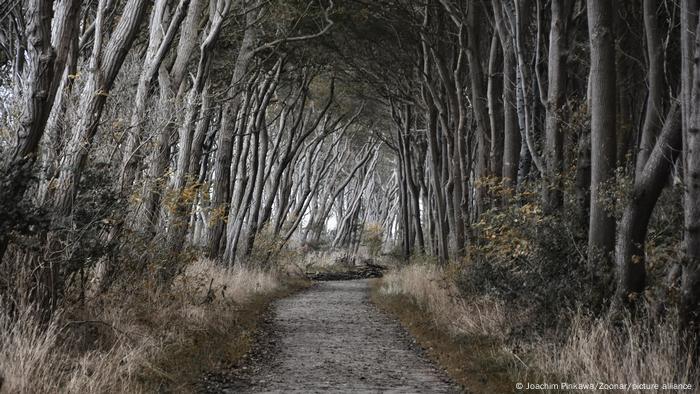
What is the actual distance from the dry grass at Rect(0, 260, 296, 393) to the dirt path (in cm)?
50

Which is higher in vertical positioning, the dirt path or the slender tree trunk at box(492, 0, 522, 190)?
the slender tree trunk at box(492, 0, 522, 190)

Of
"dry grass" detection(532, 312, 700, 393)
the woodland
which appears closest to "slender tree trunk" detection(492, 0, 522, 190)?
the woodland

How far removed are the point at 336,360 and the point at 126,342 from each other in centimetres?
268

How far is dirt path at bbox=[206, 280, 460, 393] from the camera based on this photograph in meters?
7.25

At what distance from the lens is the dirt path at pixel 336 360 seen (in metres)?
7.25

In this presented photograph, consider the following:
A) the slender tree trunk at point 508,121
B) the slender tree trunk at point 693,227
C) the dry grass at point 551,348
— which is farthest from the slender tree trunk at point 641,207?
the slender tree trunk at point 508,121

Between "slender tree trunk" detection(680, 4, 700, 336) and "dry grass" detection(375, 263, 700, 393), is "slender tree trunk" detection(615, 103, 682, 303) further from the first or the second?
"slender tree trunk" detection(680, 4, 700, 336)

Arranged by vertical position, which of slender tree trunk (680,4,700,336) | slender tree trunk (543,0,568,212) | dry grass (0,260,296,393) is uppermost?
slender tree trunk (543,0,568,212)

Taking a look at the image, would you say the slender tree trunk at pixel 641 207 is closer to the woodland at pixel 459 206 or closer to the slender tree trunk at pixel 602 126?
the woodland at pixel 459 206

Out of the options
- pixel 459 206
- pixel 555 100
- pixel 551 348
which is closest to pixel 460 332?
pixel 551 348

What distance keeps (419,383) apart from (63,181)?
13.5ft

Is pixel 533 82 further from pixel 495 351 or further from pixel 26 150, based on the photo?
pixel 26 150

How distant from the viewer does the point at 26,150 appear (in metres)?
5.71

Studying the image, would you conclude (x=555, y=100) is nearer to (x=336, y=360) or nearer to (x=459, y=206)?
(x=336, y=360)
